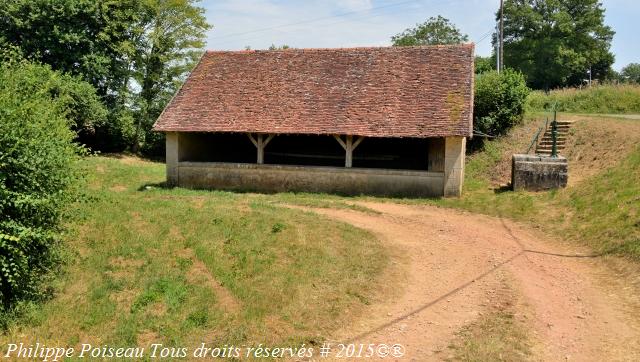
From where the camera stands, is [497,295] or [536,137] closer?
[497,295]

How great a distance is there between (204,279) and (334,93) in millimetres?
10500

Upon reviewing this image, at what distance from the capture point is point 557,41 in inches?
1700

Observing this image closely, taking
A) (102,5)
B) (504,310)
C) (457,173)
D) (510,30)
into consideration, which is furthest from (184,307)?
(510,30)

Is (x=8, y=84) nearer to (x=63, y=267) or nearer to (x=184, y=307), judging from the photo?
(x=63, y=267)

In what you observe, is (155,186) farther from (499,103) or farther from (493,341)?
(493,341)

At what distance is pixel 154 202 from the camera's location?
43.2 feet

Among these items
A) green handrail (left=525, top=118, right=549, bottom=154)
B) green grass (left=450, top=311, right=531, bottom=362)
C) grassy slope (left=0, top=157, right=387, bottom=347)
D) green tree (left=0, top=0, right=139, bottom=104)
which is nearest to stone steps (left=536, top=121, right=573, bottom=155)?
green handrail (left=525, top=118, right=549, bottom=154)

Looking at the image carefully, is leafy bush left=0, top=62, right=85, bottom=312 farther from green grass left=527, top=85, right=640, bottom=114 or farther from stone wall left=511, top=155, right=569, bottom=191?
green grass left=527, top=85, right=640, bottom=114

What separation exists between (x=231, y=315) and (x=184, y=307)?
2.48 ft

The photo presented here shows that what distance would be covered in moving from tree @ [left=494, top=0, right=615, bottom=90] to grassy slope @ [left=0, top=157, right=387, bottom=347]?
3883 centimetres

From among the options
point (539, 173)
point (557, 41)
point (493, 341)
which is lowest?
point (493, 341)

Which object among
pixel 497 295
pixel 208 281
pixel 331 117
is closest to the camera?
pixel 497 295

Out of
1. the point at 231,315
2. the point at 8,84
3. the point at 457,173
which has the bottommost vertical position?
the point at 231,315

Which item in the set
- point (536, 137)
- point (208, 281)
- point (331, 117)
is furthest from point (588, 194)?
point (208, 281)
